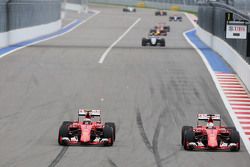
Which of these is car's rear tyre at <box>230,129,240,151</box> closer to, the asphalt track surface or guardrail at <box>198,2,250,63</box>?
the asphalt track surface

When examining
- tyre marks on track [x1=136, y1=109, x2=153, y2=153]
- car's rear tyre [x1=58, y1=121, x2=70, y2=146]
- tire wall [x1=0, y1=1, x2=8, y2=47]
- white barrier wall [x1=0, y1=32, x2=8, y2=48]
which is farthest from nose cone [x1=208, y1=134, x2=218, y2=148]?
white barrier wall [x1=0, y1=32, x2=8, y2=48]

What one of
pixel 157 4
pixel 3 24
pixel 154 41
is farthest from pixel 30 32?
pixel 157 4

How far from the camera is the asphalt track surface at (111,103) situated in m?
16.8

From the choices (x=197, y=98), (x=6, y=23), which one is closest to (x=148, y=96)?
(x=197, y=98)

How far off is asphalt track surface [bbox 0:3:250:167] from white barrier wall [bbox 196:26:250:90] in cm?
130

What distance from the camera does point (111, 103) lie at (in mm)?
25234

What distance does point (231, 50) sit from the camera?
3581cm

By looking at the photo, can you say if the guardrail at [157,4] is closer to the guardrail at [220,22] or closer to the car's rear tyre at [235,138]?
the guardrail at [220,22]

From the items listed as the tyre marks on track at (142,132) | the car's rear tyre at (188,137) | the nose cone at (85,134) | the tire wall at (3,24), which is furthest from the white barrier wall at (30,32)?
the car's rear tyre at (188,137)

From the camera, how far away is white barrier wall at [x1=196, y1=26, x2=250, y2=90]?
1163 inches

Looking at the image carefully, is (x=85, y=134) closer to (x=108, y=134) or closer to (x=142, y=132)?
(x=108, y=134)

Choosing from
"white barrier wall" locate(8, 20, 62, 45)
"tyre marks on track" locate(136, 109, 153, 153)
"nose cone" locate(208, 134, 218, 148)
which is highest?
"nose cone" locate(208, 134, 218, 148)

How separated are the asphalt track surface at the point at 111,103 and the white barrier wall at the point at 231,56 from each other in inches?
51.2

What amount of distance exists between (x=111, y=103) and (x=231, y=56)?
11.7 meters
